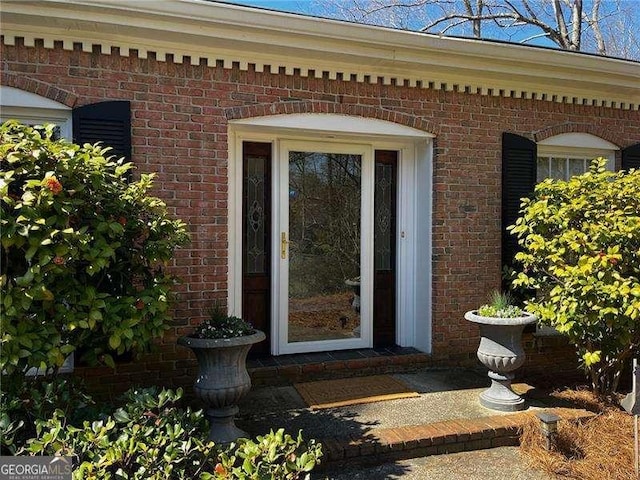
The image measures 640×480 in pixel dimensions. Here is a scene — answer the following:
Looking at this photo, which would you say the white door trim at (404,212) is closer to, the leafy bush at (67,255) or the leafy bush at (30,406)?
the leafy bush at (67,255)

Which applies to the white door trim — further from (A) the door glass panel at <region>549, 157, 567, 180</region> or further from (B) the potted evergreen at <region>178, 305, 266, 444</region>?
(A) the door glass panel at <region>549, 157, 567, 180</region>

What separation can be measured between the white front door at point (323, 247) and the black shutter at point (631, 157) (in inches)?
124

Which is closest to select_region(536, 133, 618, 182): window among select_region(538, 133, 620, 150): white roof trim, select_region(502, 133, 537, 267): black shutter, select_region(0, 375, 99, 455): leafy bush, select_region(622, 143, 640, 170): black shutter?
select_region(538, 133, 620, 150): white roof trim

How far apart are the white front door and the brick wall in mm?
645

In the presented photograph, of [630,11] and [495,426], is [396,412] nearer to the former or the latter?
[495,426]

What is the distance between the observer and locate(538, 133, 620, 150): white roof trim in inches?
213

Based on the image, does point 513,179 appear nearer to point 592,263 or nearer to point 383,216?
point 383,216

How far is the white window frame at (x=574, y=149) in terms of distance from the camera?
544cm

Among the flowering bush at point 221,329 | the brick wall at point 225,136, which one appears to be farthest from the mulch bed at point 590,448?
the flowering bush at point 221,329

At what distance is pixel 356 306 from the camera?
5242 mm

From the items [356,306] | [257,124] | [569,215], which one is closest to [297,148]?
[257,124]

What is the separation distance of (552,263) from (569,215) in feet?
1.47

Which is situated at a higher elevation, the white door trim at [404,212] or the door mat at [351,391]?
the white door trim at [404,212]

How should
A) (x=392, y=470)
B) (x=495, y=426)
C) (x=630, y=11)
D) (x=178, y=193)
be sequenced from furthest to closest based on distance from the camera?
(x=630, y=11), (x=178, y=193), (x=495, y=426), (x=392, y=470)
